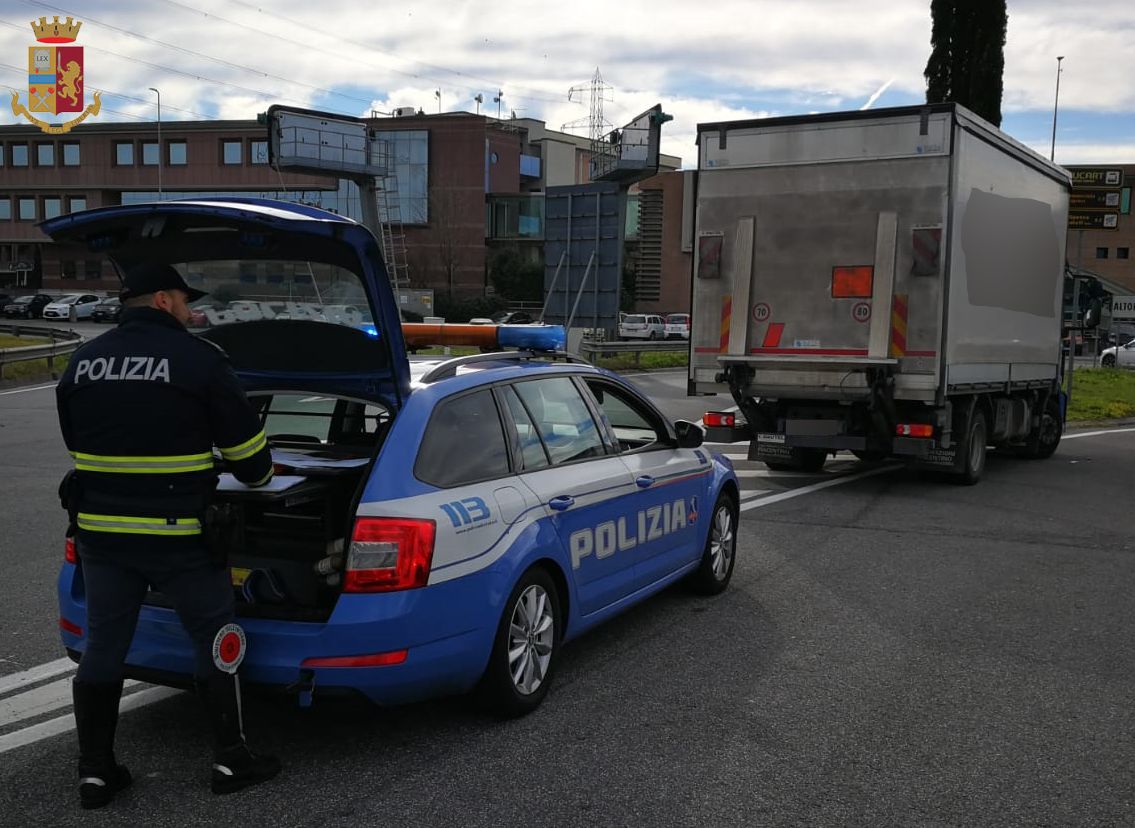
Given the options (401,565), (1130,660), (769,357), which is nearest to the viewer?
(401,565)

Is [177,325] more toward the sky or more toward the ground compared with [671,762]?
more toward the sky

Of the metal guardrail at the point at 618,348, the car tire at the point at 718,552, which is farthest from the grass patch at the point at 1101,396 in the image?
the car tire at the point at 718,552

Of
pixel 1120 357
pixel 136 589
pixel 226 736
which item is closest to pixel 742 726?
pixel 226 736

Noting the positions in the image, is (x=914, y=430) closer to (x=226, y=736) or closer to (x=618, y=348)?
(x=226, y=736)

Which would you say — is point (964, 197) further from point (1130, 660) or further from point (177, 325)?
point (177, 325)

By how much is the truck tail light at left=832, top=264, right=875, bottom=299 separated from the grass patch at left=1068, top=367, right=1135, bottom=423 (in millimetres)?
13231

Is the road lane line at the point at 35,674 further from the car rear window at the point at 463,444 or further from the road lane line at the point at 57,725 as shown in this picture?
the car rear window at the point at 463,444

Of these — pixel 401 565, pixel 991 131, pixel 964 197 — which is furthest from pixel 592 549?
pixel 991 131

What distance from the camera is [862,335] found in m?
11.4

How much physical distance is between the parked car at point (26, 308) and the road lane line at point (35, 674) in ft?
201

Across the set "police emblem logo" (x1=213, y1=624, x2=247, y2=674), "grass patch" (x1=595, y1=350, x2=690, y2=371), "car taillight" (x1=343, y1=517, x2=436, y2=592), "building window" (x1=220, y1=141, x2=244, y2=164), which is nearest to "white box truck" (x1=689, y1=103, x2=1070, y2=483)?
"car taillight" (x1=343, y1=517, x2=436, y2=592)

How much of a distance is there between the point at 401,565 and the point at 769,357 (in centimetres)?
828

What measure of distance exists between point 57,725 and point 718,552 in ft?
12.8

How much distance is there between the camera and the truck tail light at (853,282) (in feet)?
37.2
